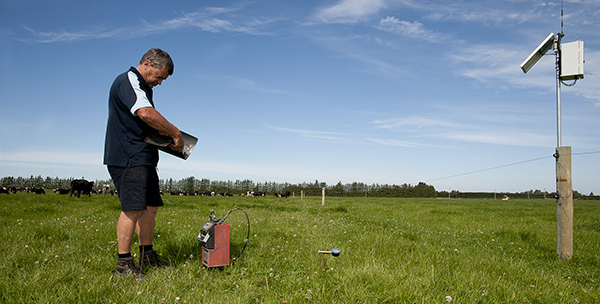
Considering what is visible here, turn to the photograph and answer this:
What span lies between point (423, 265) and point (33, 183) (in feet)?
348

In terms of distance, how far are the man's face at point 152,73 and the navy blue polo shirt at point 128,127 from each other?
136 mm

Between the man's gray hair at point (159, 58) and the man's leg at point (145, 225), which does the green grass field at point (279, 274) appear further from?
the man's gray hair at point (159, 58)

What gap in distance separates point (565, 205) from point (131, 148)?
7425mm

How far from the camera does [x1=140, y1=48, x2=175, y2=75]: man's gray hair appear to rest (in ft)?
13.8

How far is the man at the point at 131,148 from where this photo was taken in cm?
384

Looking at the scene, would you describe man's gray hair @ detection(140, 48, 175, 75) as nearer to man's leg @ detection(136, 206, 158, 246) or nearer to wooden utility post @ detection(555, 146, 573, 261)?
man's leg @ detection(136, 206, 158, 246)

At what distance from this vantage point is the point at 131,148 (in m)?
3.90

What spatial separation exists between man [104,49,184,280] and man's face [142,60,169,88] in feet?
0.04

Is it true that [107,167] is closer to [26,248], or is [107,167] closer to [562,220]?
[26,248]

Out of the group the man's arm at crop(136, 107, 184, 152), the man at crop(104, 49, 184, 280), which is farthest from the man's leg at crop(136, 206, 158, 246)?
the man's arm at crop(136, 107, 184, 152)

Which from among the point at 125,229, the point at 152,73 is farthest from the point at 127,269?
the point at 152,73

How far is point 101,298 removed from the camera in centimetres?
324

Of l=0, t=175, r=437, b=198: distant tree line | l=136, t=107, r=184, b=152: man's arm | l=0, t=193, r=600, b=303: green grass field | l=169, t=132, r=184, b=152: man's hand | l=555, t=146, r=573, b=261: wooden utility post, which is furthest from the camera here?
l=0, t=175, r=437, b=198: distant tree line

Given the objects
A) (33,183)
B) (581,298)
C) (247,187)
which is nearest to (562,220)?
(581,298)
